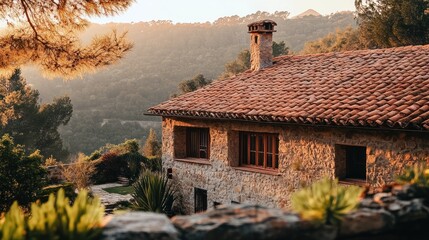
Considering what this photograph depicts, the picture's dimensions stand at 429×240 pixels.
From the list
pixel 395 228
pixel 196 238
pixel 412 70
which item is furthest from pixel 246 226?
pixel 412 70

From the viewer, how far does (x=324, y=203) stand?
10.0 ft

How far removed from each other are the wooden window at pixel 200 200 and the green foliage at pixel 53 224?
11.5 m

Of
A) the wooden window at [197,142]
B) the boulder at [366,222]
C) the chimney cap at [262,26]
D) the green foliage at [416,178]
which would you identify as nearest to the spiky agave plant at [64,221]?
the boulder at [366,222]

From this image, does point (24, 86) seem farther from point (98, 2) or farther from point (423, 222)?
point (423, 222)

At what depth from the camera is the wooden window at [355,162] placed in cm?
1065

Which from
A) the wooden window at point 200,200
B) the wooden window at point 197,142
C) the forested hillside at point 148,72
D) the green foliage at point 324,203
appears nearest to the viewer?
the green foliage at point 324,203

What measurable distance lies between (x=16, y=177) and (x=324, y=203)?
987cm

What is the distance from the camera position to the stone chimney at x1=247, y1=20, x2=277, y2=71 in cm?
1614

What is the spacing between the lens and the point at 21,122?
3206cm

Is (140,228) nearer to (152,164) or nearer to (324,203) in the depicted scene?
(324,203)

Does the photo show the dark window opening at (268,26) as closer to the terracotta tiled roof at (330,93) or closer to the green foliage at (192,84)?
the terracotta tiled roof at (330,93)

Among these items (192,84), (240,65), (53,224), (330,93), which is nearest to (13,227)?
(53,224)

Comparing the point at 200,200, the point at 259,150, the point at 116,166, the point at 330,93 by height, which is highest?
the point at 330,93

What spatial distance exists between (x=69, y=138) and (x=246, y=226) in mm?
39926
